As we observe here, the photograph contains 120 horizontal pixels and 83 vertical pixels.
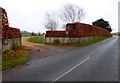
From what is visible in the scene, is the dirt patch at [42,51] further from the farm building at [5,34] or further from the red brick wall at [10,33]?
the red brick wall at [10,33]

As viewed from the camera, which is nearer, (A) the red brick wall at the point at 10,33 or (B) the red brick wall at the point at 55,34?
(A) the red brick wall at the point at 10,33

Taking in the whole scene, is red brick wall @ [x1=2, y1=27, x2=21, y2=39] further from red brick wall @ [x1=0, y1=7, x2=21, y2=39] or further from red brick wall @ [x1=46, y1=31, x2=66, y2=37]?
red brick wall @ [x1=46, y1=31, x2=66, y2=37]

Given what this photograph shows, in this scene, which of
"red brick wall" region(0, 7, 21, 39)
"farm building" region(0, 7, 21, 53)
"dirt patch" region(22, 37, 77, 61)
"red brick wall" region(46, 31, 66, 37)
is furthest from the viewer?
"red brick wall" region(46, 31, 66, 37)

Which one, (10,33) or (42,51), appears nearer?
(10,33)

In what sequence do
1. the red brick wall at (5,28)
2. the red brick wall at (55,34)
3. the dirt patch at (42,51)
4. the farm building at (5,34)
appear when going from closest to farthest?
the farm building at (5,34)
the red brick wall at (5,28)
the dirt patch at (42,51)
the red brick wall at (55,34)

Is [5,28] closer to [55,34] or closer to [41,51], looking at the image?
[41,51]

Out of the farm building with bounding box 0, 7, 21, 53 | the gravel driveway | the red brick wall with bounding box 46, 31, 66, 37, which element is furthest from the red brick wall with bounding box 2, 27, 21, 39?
the red brick wall with bounding box 46, 31, 66, 37

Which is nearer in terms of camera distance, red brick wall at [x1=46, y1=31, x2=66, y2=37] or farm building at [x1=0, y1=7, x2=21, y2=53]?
farm building at [x1=0, y1=7, x2=21, y2=53]

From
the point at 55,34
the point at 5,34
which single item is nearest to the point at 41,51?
the point at 5,34

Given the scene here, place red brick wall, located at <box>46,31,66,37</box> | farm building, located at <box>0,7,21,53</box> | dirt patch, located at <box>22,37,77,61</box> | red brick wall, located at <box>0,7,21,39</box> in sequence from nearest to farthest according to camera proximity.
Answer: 1. farm building, located at <box>0,7,21,53</box>
2. red brick wall, located at <box>0,7,21,39</box>
3. dirt patch, located at <box>22,37,77,61</box>
4. red brick wall, located at <box>46,31,66,37</box>

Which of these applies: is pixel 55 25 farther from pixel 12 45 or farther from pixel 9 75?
pixel 9 75

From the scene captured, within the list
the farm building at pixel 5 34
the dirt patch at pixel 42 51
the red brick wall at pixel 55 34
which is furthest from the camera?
the red brick wall at pixel 55 34

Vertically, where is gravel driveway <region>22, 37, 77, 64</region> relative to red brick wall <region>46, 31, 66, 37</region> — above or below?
below

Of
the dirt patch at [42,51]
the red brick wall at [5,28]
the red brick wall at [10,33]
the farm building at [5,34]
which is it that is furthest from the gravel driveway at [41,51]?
the red brick wall at [5,28]
